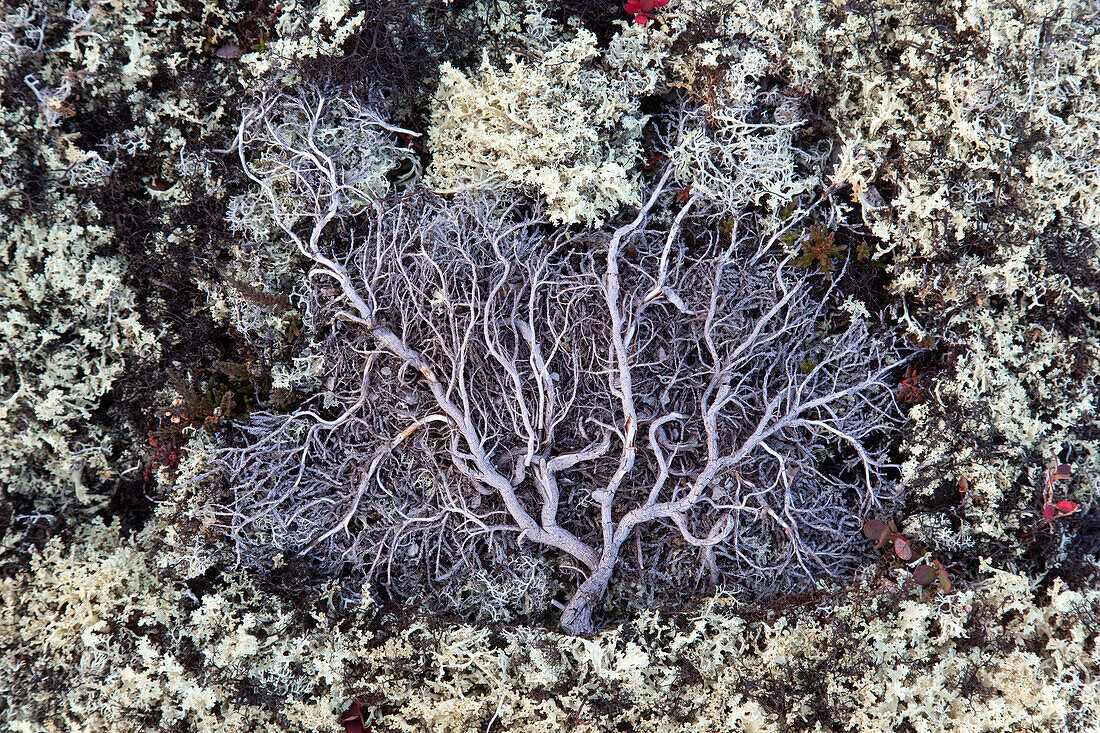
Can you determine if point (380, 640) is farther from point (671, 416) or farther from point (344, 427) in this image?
point (671, 416)

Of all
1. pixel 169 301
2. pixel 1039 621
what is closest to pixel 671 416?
pixel 1039 621

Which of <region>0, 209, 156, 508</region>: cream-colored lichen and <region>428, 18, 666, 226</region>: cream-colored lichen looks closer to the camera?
<region>428, 18, 666, 226</region>: cream-colored lichen

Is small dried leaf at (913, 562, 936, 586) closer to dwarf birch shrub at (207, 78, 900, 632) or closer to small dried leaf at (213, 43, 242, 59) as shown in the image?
dwarf birch shrub at (207, 78, 900, 632)

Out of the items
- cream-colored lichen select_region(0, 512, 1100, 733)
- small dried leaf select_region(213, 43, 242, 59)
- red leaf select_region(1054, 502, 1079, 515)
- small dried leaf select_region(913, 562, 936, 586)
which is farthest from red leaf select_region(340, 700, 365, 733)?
red leaf select_region(1054, 502, 1079, 515)

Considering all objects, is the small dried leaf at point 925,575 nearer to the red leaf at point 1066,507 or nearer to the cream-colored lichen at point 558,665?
the cream-colored lichen at point 558,665

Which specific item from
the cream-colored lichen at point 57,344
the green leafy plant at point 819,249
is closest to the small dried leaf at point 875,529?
the green leafy plant at point 819,249
